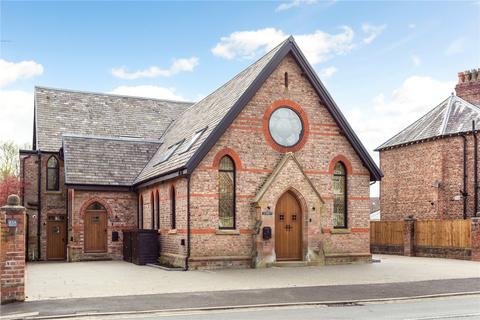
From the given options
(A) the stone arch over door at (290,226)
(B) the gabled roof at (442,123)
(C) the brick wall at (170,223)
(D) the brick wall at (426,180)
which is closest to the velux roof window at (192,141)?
(C) the brick wall at (170,223)

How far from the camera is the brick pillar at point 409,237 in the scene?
30.2 m

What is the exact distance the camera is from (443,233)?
28203 mm

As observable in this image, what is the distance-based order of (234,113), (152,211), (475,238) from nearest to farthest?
(234,113) < (475,238) < (152,211)

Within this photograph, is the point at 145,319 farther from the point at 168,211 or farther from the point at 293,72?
the point at 293,72

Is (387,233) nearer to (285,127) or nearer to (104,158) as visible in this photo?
(285,127)

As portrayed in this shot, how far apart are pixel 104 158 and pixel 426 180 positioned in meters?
19.0

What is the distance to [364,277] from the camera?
18.7 m

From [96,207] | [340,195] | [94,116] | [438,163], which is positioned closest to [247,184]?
[340,195]

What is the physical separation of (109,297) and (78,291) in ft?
5.95

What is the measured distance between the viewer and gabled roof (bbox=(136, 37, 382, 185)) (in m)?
21.8

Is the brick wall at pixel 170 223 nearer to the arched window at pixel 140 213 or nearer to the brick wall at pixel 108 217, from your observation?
the arched window at pixel 140 213

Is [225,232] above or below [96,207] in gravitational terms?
below

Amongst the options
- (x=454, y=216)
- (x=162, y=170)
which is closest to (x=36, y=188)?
(x=162, y=170)

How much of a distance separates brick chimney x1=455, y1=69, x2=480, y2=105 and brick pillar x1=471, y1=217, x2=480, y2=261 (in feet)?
42.7
